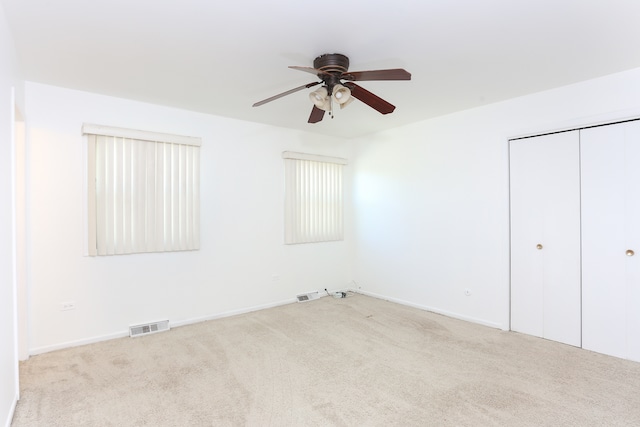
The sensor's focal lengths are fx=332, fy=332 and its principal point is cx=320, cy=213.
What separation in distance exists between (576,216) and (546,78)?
4.59ft

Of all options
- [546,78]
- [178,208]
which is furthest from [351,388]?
[546,78]

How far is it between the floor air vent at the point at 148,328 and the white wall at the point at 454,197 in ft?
10.1

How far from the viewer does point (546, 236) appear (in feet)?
11.7

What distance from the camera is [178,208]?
4055 mm

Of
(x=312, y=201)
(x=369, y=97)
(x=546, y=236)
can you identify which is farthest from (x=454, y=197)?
(x=369, y=97)

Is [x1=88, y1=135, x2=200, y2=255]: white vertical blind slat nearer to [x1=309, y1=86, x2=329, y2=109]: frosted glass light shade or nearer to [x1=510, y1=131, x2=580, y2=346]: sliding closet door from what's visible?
[x1=309, y1=86, x2=329, y2=109]: frosted glass light shade

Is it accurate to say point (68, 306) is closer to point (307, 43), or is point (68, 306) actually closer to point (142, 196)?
point (142, 196)

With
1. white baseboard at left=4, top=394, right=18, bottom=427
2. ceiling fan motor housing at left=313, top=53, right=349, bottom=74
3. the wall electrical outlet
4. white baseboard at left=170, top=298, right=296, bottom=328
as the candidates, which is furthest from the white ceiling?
white baseboard at left=170, top=298, right=296, bottom=328

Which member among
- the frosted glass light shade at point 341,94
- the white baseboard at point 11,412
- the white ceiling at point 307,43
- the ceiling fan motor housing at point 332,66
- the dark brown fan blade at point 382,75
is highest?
the white ceiling at point 307,43

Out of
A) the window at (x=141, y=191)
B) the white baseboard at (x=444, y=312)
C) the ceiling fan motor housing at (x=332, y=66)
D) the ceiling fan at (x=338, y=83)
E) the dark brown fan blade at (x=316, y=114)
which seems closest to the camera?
the ceiling fan at (x=338, y=83)

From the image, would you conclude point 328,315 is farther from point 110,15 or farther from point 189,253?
point 110,15

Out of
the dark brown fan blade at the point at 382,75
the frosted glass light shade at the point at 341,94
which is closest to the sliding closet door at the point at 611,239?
the dark brown fan blade at the point at 382,75

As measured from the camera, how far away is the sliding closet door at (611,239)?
300 centimetres

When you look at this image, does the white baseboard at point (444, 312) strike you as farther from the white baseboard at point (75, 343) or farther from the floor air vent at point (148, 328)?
the white baseboard at point (75, 343)
